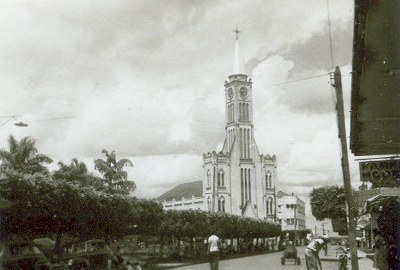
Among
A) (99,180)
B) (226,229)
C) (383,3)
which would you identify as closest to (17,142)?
(99,180)

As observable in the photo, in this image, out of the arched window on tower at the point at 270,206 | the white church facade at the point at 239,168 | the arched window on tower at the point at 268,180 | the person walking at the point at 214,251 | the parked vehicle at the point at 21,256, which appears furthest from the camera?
the arched window on tower at the point at 268,180

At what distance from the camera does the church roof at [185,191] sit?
116363mm

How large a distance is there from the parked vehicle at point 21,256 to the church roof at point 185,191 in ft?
329

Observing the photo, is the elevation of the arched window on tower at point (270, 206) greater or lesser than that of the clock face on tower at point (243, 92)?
lesser

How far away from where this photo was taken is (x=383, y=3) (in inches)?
243

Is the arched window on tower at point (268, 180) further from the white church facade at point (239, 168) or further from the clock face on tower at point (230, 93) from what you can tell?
the clock face on tower at point (230, 93)

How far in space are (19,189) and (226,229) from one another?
2946 cm

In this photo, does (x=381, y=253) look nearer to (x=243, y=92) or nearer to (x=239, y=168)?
(x=239, y=168)

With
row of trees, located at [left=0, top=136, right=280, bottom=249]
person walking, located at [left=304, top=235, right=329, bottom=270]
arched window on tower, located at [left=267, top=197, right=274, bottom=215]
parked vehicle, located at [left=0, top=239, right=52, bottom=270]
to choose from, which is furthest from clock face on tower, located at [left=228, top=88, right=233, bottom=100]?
parked vehicle, located at [left=0, top=239, right=52, bottom=270]

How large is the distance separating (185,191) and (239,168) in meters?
31.6

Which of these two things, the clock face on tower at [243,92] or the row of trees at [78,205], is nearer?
the row of trees at [78,205]

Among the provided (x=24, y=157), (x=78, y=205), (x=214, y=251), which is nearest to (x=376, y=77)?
(x=214, y=251)

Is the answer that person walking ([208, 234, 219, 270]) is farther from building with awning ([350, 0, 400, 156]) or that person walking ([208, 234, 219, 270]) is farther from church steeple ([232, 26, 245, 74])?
church steeple ([232, 26, 245, 74])

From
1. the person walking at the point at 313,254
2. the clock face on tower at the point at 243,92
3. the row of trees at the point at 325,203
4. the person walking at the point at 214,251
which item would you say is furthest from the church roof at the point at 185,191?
the person walking at the point at 313,254
